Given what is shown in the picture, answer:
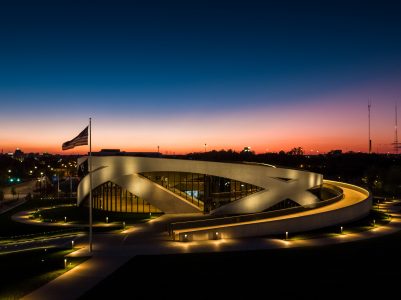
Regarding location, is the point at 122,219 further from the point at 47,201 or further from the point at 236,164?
the point at 47,201

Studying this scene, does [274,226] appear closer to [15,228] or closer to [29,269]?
[29,269]

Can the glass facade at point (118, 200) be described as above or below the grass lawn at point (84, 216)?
above

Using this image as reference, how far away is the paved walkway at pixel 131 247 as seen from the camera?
17236 millimetres

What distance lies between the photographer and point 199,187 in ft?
139

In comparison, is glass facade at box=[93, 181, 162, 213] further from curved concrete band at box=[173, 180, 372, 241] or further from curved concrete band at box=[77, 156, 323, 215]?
curved concrete band at box=[173, 180, 372, 241]

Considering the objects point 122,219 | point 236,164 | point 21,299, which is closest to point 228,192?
point 236,164

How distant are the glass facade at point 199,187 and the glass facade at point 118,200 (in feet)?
9.18

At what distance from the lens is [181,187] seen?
1661 inches

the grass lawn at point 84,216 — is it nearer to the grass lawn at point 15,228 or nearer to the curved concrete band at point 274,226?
the grass lawn at point 15,228

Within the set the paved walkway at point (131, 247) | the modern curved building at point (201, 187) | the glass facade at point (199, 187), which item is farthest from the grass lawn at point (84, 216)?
the paved walkway at point (131, 247)

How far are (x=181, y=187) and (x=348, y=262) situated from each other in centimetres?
2363

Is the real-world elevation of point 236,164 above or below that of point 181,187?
above

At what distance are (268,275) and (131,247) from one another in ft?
33.1

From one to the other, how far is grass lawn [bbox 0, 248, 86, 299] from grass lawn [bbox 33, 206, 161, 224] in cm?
1282
